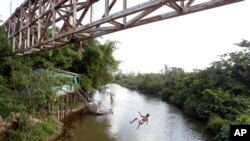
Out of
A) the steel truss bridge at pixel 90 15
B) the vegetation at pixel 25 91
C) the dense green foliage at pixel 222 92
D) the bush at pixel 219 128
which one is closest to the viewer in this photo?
the steel truss bridge at pixel 90 15

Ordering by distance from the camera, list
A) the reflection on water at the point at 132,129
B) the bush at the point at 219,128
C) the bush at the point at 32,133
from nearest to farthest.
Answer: the bush at the point at 32,133 → the bush at the point at 219,128 → the reflection on water at the point at 132,129

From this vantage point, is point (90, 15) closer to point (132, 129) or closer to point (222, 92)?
point (132, 129)

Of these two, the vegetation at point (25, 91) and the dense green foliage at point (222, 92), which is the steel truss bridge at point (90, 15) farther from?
the dense green foliage at point (222, 92)

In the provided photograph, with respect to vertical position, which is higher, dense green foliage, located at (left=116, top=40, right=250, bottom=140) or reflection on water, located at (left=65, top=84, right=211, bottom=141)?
dense green foliage, located at (left=116, top=40, right=250, bottom=140)

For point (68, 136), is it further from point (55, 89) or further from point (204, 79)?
point (204, 79)

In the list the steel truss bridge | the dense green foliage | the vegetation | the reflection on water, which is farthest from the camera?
the dense green foliage

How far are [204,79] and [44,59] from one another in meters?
14.3

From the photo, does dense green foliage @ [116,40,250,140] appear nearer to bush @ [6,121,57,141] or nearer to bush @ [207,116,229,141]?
bush @ [207,116,229,141]

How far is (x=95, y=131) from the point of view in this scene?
19016 millimetres

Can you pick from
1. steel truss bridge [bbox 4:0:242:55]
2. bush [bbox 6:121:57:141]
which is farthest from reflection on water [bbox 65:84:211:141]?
steel truss bridge [bbox 4:0:242:55]

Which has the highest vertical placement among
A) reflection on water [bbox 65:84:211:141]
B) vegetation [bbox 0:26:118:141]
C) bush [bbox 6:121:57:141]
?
vegetation [bbox 0:26:118:141]

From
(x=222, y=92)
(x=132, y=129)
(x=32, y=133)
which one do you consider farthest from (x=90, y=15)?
(x=222, y=92)

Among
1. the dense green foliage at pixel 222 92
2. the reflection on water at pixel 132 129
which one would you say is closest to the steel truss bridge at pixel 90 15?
the reflection on water at pixel 132 129

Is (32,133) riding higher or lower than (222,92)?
lower
